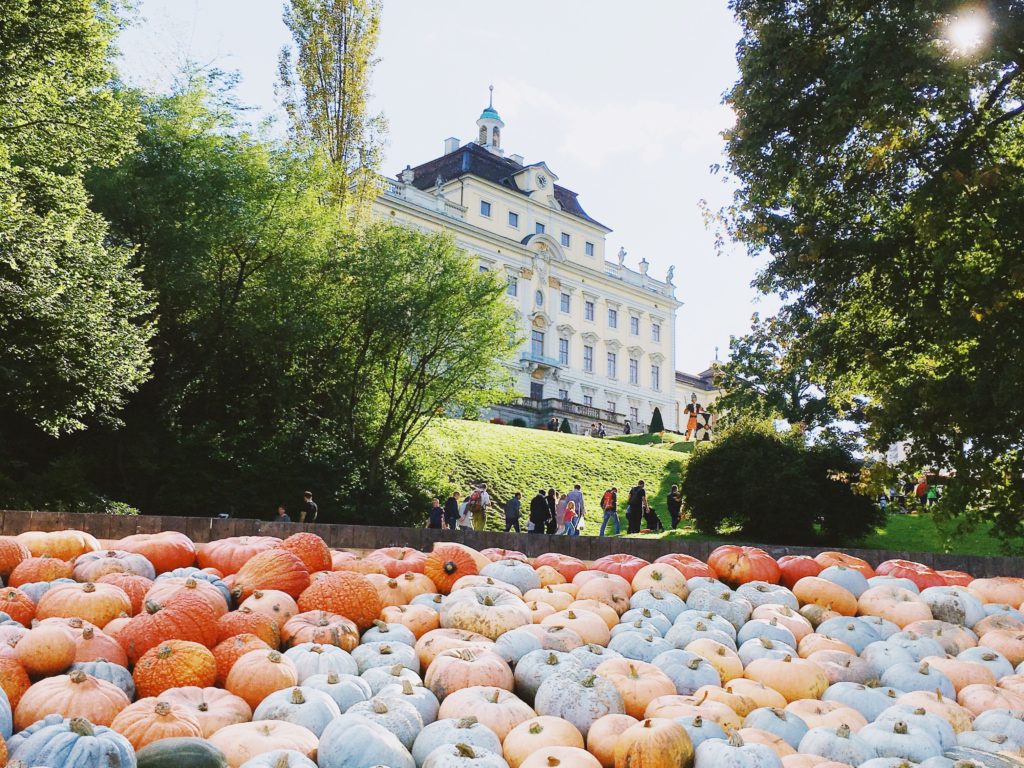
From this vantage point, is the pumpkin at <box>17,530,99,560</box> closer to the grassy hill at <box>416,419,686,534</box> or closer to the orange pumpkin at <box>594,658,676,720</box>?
the orange pumpkin at <box>594,658,676,720</box>

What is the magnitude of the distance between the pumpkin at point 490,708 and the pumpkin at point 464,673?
6.6 inches

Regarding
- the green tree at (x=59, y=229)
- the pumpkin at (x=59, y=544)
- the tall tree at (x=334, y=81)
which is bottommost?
the pumpkin at (x=59, y=544)

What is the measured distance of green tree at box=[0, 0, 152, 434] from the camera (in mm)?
13859

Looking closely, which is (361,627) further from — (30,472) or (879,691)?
(30,472)

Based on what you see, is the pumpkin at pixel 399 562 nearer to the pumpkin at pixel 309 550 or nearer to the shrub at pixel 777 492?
the pumpkin at pixel 309 550

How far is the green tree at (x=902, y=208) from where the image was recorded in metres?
12.4

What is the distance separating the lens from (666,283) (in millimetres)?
78688

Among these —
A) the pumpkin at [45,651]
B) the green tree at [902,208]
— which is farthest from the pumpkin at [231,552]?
the green tree at [902,208]

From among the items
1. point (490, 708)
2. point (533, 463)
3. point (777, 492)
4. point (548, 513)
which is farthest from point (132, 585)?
point (533, 463)

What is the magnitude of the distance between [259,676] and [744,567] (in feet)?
12.9

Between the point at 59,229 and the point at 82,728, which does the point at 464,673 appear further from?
the point at 59,229

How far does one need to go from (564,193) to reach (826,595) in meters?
66.6

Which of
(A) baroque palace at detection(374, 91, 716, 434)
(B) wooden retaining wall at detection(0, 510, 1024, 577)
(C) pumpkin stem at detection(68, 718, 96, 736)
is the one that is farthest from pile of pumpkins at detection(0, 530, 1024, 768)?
(A) baroque palace at detection(374, 91, 716, 434)

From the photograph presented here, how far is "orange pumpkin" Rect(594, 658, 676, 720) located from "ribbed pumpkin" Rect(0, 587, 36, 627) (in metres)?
3.00
